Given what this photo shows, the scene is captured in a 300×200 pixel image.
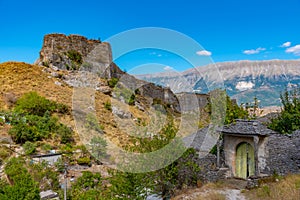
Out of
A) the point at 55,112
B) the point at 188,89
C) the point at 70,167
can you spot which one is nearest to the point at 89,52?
Answer: the point at 55,112

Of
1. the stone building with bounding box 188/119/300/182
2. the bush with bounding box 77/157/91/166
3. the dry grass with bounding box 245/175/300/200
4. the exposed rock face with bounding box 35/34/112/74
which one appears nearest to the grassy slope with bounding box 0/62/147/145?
the exposed rock face with bounding box 35/34/112/74

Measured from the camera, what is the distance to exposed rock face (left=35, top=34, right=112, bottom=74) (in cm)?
3291

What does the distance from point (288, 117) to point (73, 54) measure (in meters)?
27.6

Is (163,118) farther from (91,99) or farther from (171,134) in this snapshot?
(91,99)

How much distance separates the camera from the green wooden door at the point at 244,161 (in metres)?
11.3

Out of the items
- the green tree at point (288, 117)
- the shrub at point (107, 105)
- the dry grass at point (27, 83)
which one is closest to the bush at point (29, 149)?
the dry grass at point (27, 83)

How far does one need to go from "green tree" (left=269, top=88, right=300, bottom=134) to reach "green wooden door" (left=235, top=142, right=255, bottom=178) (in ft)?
11.2

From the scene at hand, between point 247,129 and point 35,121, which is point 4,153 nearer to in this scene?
point 35,121

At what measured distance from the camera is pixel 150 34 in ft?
32.8

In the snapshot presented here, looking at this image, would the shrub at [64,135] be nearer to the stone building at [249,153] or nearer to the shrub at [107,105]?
the shrub at [107,105]

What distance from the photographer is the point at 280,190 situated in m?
8.73

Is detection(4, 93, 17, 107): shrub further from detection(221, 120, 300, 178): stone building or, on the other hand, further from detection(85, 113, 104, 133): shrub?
detection(221, 120, 300, 178): stone building

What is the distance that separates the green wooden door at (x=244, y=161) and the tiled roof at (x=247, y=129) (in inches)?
28.4

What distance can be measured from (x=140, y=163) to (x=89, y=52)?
31802mm
